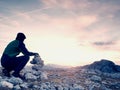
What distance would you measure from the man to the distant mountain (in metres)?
9.59

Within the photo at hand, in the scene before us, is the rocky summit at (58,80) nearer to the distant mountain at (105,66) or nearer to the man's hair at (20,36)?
the distant mountain at (105,66)

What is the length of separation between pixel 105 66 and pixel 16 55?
1052cm

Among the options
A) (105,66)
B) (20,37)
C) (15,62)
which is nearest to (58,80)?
(15,62)

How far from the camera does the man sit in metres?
16.5

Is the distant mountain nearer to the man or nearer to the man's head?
the man

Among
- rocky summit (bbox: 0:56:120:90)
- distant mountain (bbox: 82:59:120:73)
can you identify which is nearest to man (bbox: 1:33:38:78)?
rocky summit (bbox: 0:56:120:90)

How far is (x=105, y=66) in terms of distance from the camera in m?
24.7

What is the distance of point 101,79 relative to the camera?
810 inches

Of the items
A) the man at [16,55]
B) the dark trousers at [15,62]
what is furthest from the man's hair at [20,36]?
the dark trousers at [15,62]

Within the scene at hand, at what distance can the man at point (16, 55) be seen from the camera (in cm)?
1647

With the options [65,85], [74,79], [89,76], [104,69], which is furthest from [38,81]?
[104,69]

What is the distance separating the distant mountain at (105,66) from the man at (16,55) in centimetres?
959

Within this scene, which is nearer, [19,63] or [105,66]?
[19,63]

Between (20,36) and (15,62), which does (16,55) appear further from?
(20,36)
